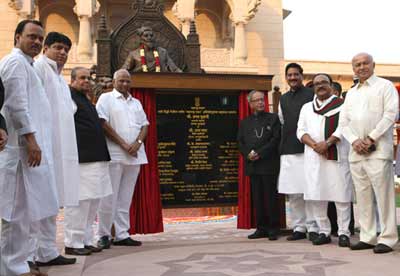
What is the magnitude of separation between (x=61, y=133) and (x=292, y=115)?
2.75 meters

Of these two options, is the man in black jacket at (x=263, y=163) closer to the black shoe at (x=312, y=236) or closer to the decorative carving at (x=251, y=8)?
the black shoe at (x=312, y=236)

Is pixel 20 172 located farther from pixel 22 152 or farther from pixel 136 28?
pixel 136 28

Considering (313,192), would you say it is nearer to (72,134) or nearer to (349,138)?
(349,138)

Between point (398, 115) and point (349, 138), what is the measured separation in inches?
21.4

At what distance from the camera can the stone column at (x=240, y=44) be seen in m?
23.1

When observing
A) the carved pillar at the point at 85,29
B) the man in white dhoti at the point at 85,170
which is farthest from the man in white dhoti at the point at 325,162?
the carved pillar at the point at 85,29

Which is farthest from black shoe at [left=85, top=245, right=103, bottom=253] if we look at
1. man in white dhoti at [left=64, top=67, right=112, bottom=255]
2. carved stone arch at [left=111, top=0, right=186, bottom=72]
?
carved stone arch at [left=111, top=0, right=186, bottom=72]

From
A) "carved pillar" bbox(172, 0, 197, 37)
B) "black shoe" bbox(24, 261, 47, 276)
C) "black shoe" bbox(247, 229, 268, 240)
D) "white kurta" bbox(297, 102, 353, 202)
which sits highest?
"carved pillar" bbox(172, 0, 197, 37)

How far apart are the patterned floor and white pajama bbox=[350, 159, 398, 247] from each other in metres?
0.20

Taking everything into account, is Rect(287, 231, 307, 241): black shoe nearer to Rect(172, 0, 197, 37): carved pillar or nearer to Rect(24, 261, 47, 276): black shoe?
Rect(24, 261, 47, 276): black shoe

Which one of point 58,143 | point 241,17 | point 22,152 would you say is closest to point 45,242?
point 58,143

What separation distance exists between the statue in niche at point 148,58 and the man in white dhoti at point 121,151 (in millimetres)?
2873

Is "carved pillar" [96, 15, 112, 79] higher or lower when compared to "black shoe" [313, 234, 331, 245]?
higher

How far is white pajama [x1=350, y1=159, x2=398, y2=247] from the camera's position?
4.97 meters
